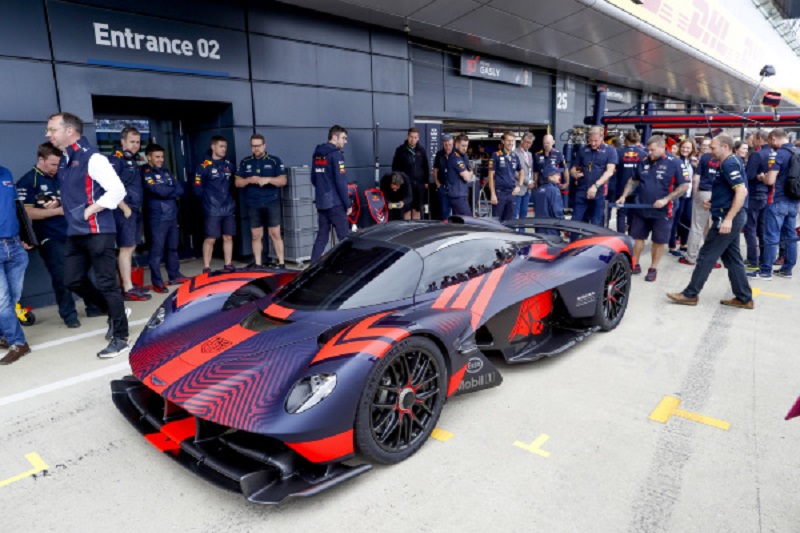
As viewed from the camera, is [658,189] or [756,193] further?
[756,193]

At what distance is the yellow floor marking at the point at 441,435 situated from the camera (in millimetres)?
2892

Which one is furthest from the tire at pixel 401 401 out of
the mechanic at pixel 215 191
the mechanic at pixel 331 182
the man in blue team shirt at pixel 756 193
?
the man in blue team shirt at pixel 756 193

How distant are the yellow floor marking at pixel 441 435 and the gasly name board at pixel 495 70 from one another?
10.1 metres

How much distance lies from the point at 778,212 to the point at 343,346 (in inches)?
251

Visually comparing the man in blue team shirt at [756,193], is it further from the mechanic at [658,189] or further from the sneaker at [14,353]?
the sneaker at [14,353]

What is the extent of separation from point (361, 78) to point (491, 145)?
628 cm

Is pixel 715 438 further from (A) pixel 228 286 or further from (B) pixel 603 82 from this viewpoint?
(B) pixel 603 82

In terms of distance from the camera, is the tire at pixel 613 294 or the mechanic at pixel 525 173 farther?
the mechanic at pixel 525 173

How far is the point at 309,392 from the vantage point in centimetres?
230

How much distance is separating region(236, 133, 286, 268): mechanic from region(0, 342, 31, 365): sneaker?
3.04 meters

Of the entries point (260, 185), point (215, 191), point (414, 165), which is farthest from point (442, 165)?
point (215, 191)

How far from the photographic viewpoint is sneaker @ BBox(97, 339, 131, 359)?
4164mm

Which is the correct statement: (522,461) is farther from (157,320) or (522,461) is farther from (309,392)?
(157,320)

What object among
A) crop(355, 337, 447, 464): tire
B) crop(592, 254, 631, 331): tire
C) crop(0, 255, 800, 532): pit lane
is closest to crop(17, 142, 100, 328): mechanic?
crop(0, 255, 800, 532): pit lane
